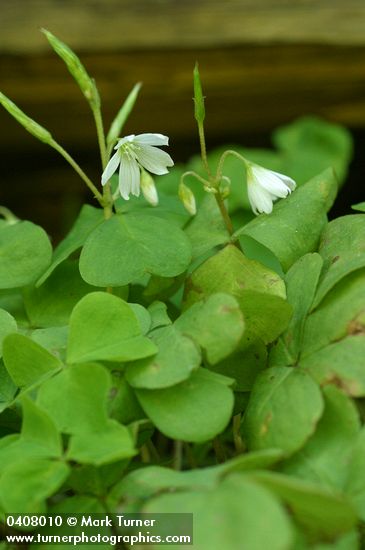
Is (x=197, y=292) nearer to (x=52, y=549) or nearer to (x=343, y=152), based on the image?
(x=52, y=549)

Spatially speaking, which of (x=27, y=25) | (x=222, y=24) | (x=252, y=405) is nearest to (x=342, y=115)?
(x=222, y=24)

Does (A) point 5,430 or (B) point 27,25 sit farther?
(B) point 27,25

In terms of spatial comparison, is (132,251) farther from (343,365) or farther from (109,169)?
Answer: (343,365)

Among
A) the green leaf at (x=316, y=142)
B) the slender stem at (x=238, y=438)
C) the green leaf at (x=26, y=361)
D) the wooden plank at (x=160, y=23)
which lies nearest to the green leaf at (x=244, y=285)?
the slender stem at (x=238, y=438)

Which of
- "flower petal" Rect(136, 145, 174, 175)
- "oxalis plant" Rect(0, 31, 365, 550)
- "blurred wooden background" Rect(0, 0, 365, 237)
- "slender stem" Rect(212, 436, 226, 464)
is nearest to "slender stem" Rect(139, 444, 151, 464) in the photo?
"oxalis plant" Rect(0, 31, 365, 550)

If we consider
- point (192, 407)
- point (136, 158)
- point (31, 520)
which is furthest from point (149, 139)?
point (31, 520)

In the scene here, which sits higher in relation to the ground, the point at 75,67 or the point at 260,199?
the point at 75,67

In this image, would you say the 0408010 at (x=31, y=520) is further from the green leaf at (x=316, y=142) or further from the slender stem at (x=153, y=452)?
the green leaf at (x=316, y=142)
